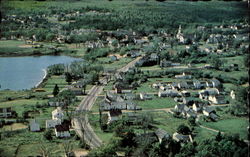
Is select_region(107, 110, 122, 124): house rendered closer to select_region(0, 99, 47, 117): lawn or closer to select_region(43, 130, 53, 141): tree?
select_region(43, 130, 53, 141): tree

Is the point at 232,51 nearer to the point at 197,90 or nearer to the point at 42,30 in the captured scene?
the point at 197,90

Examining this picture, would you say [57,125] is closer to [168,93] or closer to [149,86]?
[168,93]

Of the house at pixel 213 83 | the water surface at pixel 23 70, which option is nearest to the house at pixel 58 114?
the water surface at pixel 23 70

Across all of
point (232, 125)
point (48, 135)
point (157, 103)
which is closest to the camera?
point (48, 135)

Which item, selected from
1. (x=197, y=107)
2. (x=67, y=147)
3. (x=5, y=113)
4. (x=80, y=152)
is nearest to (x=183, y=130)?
(x=197, y=107)

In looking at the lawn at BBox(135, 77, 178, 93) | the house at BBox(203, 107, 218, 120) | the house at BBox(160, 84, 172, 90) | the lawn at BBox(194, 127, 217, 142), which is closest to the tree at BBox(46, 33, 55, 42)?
the lawn at BBox(135, 77, 178, 93)

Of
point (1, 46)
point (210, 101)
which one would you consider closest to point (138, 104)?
point (210, 101)

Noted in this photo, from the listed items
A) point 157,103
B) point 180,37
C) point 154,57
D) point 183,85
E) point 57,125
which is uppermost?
point 180,37
